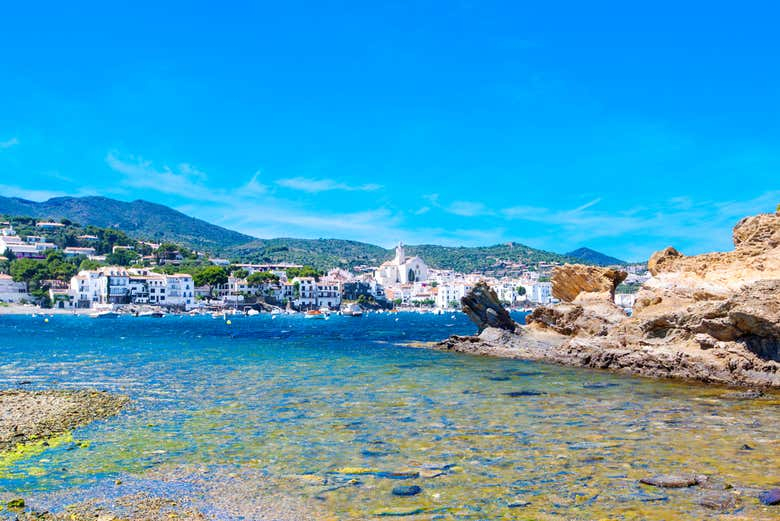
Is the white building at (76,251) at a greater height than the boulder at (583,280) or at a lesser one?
greater

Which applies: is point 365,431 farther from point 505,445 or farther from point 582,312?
point 582,312

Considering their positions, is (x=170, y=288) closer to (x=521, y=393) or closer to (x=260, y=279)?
(x=260, y=279)

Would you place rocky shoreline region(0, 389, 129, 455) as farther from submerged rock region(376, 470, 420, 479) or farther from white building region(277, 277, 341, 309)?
white building region(277, 277, 341, 309)

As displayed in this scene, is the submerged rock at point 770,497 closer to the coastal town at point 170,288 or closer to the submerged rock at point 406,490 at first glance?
the submerged rock at point 406,490

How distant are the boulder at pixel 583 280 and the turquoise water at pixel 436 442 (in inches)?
651

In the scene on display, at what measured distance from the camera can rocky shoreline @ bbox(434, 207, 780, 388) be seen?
2294cm

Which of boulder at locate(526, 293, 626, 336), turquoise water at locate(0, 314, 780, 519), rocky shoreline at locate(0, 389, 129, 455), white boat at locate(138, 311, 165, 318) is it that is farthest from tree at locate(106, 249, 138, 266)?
rocky shoreline at locate(0, 389, 129, 455)

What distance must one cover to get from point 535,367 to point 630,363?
430 cm

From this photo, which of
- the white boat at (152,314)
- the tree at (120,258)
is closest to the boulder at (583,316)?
the white boat at (152,314)

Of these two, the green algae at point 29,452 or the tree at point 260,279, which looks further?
the tree at point 260,279

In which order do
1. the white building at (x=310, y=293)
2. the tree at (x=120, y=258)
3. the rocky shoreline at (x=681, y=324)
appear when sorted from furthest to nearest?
the tree at (x=120, y=258) → the white building at (x=310, y=293) → the rocky shoreline at (x=681, y=324)

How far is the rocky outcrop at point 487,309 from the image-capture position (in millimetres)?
41500

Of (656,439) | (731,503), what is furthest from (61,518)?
(656,439)

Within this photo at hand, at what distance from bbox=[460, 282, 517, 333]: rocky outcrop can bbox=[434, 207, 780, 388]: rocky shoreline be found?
13.8 inches
